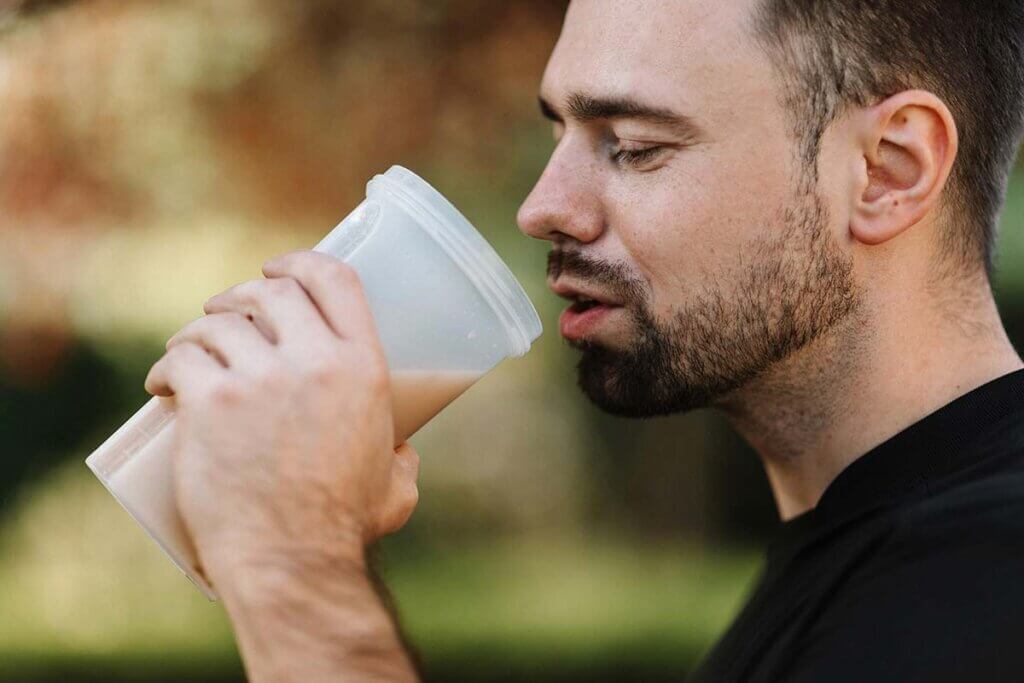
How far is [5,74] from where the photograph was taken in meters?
2.53

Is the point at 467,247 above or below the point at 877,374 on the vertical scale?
above

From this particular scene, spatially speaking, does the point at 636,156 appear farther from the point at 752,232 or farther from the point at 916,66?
the point at 916,66

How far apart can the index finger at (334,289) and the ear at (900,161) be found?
560 millimetres

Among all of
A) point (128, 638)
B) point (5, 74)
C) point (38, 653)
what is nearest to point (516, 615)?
point (128, 638)

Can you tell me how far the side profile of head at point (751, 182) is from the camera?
4.05 ft

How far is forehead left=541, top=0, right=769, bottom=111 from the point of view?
123cm

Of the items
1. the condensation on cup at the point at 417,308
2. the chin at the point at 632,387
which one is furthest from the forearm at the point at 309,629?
the chin at the point at 632,387

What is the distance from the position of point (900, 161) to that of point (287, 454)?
0.71m

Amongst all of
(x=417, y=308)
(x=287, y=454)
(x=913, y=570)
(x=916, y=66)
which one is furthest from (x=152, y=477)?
(x=916, y=66)

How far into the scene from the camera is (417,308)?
1015 mm

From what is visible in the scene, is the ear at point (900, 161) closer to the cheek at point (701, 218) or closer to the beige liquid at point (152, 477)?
the cheek at point (701, 218)

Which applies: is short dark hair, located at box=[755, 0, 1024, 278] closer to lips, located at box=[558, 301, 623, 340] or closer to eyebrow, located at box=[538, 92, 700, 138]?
eyebrow, located at box=[538, 92, 700, 138]

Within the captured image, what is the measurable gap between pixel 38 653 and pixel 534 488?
115cm

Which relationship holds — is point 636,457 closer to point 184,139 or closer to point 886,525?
point 184,139
